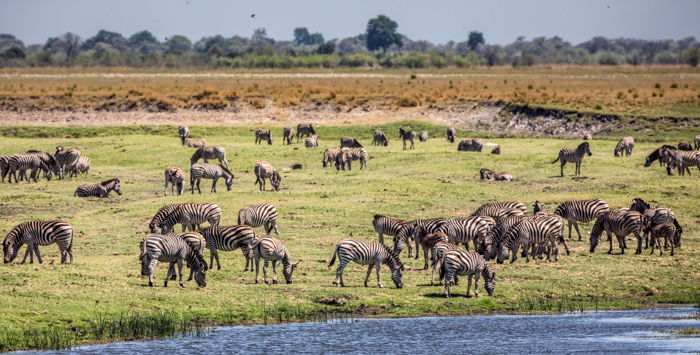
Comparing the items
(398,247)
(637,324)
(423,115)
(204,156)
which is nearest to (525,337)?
(637,324)

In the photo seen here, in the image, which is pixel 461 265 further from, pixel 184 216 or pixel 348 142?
pixel 348 142

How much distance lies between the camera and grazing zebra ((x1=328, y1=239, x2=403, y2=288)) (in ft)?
85.4

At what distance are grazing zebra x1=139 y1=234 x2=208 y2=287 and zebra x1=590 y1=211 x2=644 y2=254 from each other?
13.0m

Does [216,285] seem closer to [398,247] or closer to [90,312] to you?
[90,312]

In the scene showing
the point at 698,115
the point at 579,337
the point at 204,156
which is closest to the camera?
the point at 579,337

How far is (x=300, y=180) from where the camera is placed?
4881cm

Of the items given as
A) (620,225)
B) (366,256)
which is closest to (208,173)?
(620,225)

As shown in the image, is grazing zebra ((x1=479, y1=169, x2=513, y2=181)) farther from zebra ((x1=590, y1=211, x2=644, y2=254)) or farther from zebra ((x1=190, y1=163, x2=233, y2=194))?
zebra ((x1=590, y1=211, x2=644, y2=254))

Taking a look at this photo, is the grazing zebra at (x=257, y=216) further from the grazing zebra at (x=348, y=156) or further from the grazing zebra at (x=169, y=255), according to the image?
the grazing zebra at (x=348, y=156)

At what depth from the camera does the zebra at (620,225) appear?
31.6m

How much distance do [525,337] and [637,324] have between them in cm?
313

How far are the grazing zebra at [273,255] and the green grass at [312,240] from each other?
1.31ft

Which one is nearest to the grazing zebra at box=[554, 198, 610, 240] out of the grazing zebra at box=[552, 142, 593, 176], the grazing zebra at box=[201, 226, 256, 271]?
the grazing zebra at box=[201, 226, 256, 271]

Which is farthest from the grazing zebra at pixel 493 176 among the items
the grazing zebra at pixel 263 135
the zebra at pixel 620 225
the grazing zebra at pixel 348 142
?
the grazing zebra at pixel 263 135
